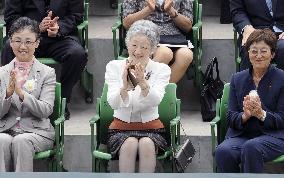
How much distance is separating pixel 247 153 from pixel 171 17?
1.71 meters

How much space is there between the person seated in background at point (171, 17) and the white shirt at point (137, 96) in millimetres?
858

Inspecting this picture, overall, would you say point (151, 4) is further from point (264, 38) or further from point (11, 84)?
point (11, 84)

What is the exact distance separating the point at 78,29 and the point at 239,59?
4.11ft

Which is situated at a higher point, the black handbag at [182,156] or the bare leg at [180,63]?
the bare leg at [180,63]

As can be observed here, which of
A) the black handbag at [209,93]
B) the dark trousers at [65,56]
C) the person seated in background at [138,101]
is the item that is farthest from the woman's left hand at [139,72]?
the dark trousers at [65,56]

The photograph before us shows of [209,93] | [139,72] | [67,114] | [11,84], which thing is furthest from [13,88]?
[209,93]

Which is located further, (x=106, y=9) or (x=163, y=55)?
(x=106, y=9)

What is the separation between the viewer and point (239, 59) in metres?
6.38

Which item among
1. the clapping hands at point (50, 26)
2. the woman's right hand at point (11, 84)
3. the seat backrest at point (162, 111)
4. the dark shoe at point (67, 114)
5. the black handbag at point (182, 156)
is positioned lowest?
the dark shoe at point (67, 114)

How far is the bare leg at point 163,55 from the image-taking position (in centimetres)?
618

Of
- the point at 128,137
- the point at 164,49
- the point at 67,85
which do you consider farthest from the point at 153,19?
the point at 128,137

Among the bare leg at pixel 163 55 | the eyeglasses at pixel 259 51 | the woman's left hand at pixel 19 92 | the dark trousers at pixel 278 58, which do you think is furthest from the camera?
the bare leg at pixel 163 55

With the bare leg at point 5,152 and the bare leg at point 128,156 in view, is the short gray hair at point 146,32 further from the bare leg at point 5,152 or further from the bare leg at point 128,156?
the bare leg at point 5,152

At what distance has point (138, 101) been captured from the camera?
17.4 feet
